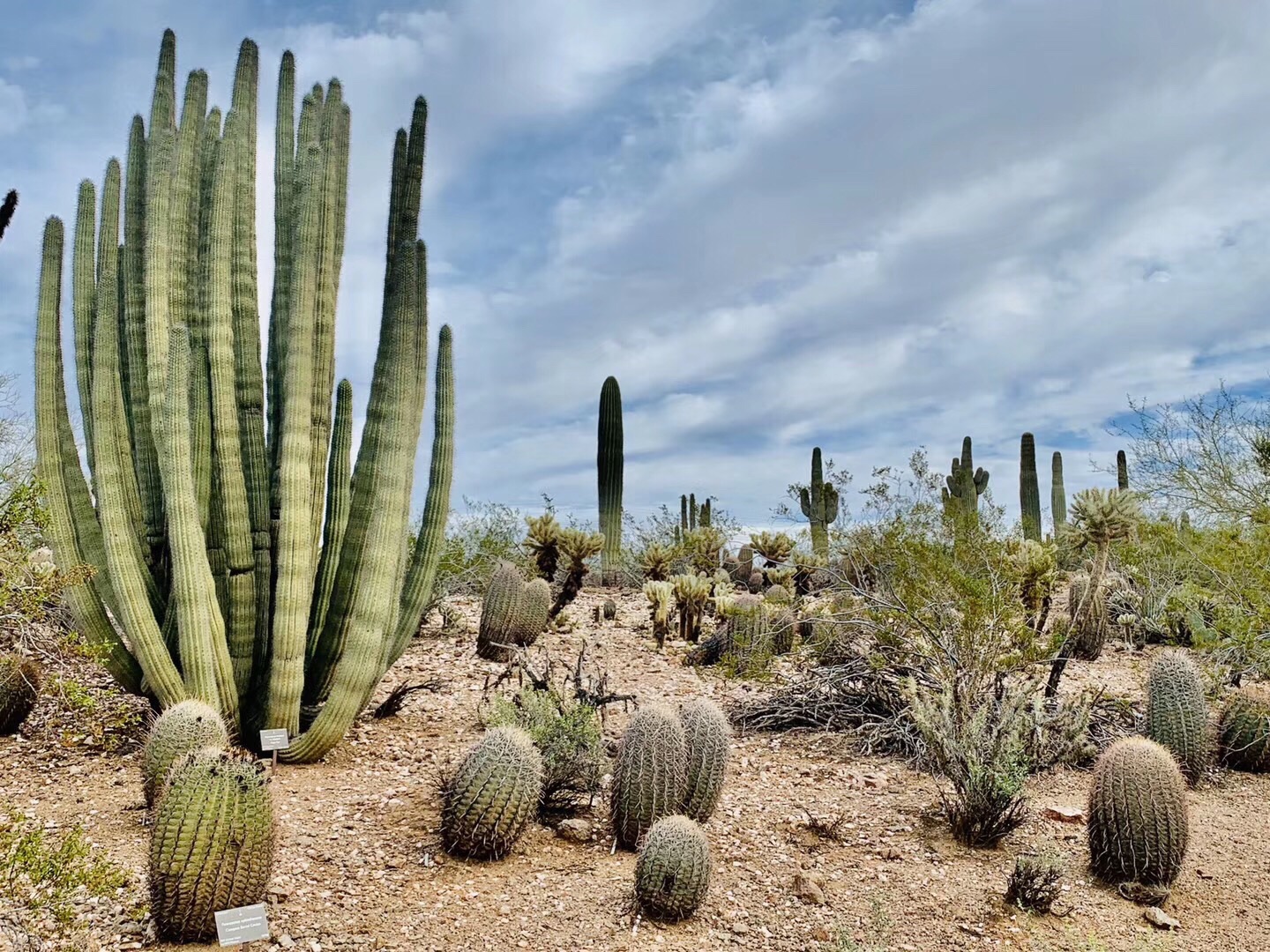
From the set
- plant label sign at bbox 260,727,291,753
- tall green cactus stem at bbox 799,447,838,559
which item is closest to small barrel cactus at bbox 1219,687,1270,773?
plant label sign at bbox 260,727,291,753

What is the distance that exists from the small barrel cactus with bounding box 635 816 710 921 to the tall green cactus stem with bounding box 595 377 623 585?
36.7 ft

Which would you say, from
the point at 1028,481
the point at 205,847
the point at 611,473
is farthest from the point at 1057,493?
the point at 205,847

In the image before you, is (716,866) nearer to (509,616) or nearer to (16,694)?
(509,616)

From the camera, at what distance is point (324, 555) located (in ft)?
21.4

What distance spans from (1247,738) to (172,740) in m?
7.54

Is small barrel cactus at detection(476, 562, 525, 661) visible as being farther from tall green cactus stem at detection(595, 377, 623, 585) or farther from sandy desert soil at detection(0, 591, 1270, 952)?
tall green cactus stem at detection(595, 377, 623, 585)

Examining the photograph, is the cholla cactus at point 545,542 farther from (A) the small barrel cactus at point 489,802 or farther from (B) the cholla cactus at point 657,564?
(A) the small barrel cactus at point 489,802

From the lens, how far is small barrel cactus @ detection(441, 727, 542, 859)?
471cm

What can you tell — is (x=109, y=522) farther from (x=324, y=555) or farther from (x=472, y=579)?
(x=472, y=579)

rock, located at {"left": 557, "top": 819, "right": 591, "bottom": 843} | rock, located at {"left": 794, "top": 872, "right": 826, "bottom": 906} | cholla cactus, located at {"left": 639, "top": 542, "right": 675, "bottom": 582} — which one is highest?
cholla cactus, located at {"left": 639, "top": 542, "right": 675, "bottom": 582}

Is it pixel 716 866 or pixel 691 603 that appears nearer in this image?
pixel 716 866

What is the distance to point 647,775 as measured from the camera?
498 centimetres

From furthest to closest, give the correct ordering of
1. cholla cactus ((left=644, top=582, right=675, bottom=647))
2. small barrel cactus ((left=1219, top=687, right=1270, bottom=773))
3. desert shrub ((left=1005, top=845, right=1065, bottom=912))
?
cholla cactus ((left=644, top=582, right=675, bottom=647)) → small barrel cactus ((left=1219, top=687, right=1270, bottom=773)) → desert shrub ((left=1005, top=845, right=1065, bottom=912))

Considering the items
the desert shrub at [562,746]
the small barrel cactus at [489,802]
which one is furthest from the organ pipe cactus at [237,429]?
the small barrel cactus at [489,802]
